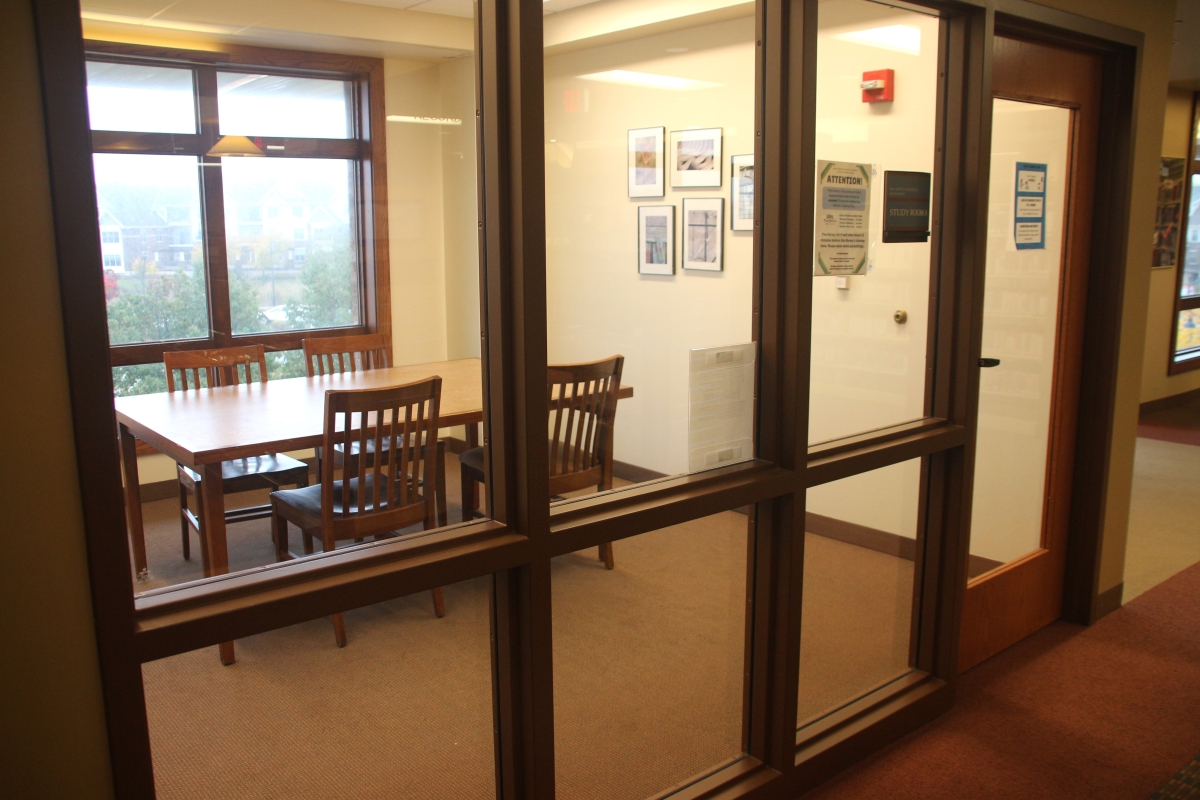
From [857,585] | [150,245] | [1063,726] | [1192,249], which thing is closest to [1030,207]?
[857,585]

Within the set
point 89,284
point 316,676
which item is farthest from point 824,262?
point 89,284

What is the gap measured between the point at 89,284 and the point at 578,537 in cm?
95

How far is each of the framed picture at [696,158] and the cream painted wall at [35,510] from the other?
1190mm

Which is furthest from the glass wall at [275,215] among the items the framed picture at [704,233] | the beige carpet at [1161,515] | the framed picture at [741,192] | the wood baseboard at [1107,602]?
the beige carpet at [1161,515]

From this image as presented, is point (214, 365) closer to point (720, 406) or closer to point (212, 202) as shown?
point (212, 202)

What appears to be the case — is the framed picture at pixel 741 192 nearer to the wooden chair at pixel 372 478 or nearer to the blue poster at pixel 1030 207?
the wooden chair at pixel 372 478

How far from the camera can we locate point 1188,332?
25.3ft

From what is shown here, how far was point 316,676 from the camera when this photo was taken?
155 centimetres

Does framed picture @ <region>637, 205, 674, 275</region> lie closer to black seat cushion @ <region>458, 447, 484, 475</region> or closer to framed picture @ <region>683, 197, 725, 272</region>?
framed picture @ <region>683, 197, 725, 272</region>

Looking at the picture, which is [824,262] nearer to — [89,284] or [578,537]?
[578,537]

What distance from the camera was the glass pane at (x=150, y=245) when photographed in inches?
48.1

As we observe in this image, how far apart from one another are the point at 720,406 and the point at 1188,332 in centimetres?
737

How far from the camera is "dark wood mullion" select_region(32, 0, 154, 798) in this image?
1.13 metres

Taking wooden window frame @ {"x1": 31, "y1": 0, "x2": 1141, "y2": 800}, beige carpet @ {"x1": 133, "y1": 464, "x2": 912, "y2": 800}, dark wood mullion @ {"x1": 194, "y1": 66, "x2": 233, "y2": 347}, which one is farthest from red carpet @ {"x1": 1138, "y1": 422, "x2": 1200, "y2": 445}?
dark wood mullion @ {"x1": 194, "y1": 66, "x2": 233, "y2": 347}
